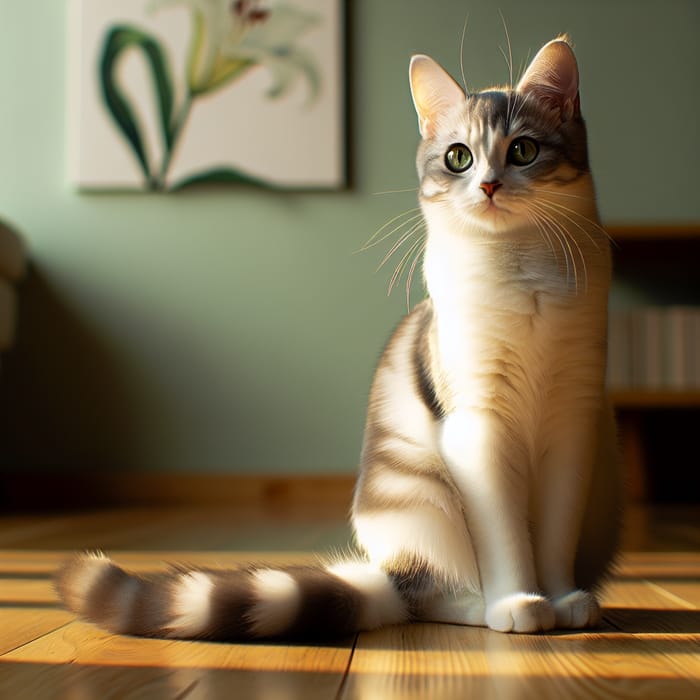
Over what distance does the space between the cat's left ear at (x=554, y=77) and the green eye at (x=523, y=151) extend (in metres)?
0.08

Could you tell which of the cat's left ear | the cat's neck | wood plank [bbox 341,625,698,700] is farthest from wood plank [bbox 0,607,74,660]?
the cat's left ear

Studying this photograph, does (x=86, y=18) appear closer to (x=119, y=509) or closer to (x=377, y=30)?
(x=377, y=30)

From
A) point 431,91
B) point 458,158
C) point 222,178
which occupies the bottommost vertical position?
point 458,158

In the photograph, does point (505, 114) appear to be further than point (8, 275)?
No

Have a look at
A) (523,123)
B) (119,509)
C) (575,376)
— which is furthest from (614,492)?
(119,509)

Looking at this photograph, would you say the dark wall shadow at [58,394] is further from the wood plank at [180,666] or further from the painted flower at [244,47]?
the wood plank at [180,666]

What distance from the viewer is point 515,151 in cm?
102

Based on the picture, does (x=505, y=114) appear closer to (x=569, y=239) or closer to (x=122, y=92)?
(x=569, y=239)

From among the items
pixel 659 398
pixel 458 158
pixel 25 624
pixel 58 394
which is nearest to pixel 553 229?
pixel 458 158

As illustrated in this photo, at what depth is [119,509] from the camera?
2906 millimetres

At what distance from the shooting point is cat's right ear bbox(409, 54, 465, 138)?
1.10 meters

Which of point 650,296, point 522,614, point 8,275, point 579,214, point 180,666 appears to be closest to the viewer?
point 180,666

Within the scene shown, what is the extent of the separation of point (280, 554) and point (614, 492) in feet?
2.53

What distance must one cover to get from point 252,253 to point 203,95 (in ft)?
2.22
